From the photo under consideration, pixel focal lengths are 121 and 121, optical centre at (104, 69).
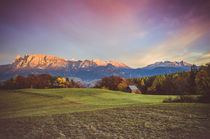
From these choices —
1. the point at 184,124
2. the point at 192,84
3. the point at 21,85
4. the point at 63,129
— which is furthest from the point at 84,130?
the point at 21,85

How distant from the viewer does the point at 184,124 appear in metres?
6.16

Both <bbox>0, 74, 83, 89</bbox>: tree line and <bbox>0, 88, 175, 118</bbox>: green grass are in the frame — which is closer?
<bbox>0, 88, 175, 118</bbox>: green grass

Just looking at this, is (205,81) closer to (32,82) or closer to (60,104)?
(60,104)

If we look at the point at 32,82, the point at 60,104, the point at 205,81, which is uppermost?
the point at 205,81

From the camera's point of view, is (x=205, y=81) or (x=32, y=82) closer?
(x=205, y=81)

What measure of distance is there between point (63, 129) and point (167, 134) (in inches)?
207

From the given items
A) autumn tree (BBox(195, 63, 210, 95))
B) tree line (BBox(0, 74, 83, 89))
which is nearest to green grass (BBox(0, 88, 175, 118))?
autumn tree (BBox(195, 63, 210, 95))

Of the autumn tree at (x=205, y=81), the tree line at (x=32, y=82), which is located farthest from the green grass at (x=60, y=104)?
the tree line at (x=32, y=82)

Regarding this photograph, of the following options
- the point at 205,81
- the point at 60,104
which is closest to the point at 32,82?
the point at 60,104

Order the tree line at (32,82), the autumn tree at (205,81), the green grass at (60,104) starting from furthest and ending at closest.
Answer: the tree line at (32,82)
the autumn tree at (205,81)
the green grass at (60,104)

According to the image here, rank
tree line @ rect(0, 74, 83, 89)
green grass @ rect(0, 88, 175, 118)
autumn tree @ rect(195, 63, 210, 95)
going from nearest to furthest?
green grass @ rect(0, 88, 175, 118)
autumn tree @ rect(195, 63, 210, 95)
tree line @ rect(0, 74, 83, 89)

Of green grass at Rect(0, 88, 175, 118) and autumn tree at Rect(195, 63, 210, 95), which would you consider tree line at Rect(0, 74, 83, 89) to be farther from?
autumn tree at Rect(195, 63, 210, 95)

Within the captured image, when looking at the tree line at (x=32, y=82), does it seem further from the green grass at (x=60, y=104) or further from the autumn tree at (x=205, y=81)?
the autumn tree at (x=205, y=81)

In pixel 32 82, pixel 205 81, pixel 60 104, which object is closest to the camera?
pixel 60 104
